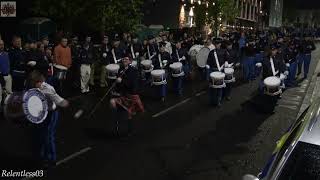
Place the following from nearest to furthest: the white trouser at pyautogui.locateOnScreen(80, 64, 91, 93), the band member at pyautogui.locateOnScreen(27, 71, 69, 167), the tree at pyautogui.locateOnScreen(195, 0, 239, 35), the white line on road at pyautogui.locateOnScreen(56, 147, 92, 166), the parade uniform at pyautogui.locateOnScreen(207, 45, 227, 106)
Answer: the band member at pyautogui.locateOnScreen(27, 71, 69, 167) < the white line on road at pyautogui.locateOnScreen(56, 147, 92, 166) < the parade uniform at pyautogui.locateOnScreen(207, 45, 227, 106) < the white trouser at pyautogui.locateOnScreen(80, 64, 91, 93) < the tree at pyautogui.locateOnScreen(195, 0, 239, 35)

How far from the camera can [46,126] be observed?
344 inches

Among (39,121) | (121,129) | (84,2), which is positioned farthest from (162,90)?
(39,121)

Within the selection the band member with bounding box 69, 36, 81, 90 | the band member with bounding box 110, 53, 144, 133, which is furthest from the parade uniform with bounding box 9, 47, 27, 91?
the band member with bounding box 110, 53, 144, 133

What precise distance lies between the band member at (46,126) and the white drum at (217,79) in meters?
7.33

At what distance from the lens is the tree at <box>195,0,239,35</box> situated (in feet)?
134

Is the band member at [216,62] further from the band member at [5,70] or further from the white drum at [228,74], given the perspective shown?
the band member at [5,70]

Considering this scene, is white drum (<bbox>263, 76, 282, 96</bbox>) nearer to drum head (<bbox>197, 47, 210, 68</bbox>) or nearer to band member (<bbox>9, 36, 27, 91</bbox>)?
drum head (<bbox>197, 47, 210, 68</bbox>)

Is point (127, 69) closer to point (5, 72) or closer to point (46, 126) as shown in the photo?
point (46, 126)

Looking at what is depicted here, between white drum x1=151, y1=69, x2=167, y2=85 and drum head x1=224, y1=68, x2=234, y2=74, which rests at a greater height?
drum head x1=224, y1=68, x2=234, y2=74

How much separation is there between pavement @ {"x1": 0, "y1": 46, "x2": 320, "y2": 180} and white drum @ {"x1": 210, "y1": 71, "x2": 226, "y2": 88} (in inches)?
28.7

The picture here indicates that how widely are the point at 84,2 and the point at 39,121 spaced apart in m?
13.0

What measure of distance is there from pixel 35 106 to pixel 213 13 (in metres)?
34.1

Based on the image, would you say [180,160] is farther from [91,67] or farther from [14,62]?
[91,67]

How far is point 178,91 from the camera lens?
17750mm
